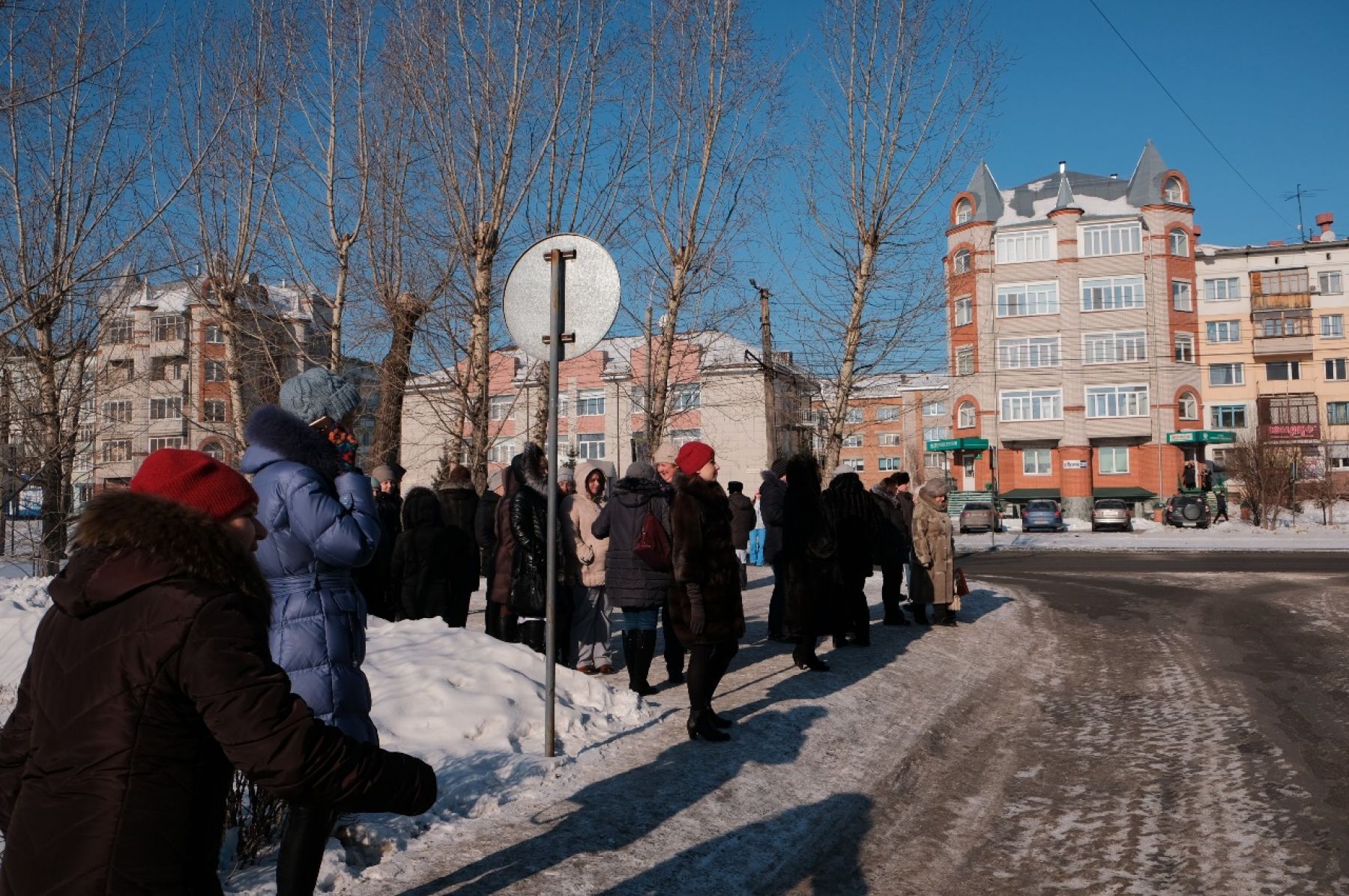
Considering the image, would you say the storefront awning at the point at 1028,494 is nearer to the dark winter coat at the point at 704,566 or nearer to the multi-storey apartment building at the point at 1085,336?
the multi-storey apartment building at the point at 1085,336

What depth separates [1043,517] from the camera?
4512 cm

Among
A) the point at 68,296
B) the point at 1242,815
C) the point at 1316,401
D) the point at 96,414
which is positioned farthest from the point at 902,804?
the point at 1316,401

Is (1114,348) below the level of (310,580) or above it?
above

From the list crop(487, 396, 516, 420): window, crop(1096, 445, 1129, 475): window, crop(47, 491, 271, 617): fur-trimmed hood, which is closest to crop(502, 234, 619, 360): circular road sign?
crop(487, 396, 516, 420): window

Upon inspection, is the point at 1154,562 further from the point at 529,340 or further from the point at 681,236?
the point at 529,340

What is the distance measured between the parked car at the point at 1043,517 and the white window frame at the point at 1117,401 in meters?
14.0

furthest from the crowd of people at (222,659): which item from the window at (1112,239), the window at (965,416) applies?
the window at (1112,239)

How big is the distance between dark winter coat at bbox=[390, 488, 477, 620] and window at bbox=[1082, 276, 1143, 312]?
176ft

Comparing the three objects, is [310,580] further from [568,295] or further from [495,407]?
[495,407]

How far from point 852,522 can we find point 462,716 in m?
5.60

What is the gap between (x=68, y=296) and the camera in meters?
11.9

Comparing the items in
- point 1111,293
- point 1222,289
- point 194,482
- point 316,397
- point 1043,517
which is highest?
point 1222,289

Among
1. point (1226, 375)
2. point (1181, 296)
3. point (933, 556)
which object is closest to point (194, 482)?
point (933, 556)

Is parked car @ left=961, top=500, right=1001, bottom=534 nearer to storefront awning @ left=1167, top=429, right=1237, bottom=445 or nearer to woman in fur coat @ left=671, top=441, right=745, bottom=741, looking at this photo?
storefront awning @ left=1167, top=429, right=1237, bottom=445
